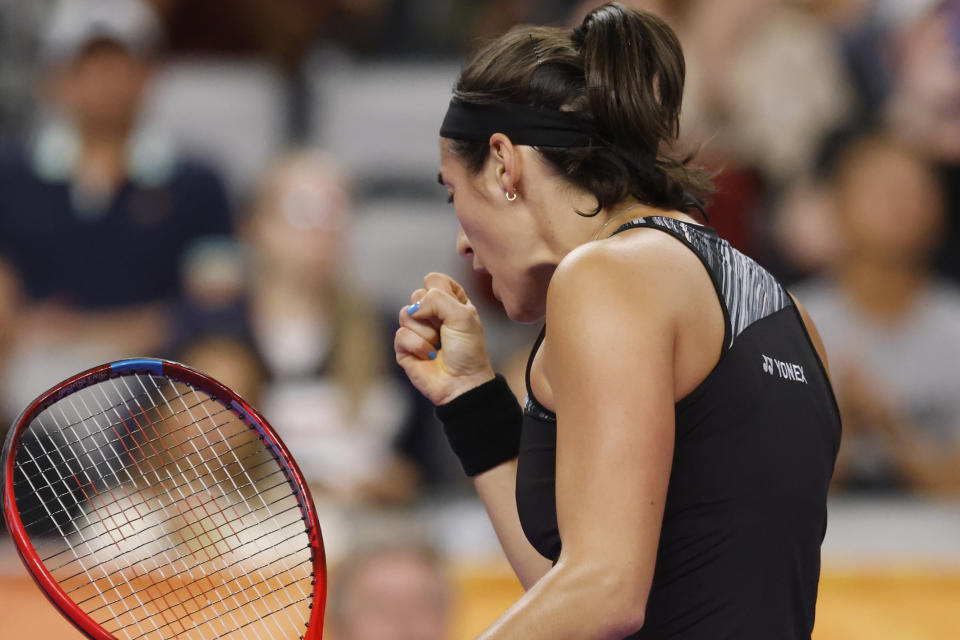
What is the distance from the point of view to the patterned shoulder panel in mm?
1177

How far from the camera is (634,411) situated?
1070 mm

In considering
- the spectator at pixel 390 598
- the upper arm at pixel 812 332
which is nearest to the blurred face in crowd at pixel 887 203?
the spectator at pixel 390 598

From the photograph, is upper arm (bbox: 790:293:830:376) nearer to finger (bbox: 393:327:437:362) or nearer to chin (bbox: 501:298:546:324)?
chin (bbox: 501:298:546:324)

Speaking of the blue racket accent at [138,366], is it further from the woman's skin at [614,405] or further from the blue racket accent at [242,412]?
the woman's skin at [614,405]

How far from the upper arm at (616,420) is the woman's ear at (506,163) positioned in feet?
0.75

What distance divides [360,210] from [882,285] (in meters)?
1.72

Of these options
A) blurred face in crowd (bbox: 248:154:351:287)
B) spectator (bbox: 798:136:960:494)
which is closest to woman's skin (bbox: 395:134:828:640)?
blurred face in crowd (bbox: 248:154:351:287)

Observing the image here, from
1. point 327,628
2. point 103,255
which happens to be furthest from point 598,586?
point 103,255

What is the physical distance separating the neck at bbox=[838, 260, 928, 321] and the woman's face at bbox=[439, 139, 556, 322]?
Answer: 2.58m

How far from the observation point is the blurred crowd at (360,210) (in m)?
3.48

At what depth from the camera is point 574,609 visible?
1.07 meters

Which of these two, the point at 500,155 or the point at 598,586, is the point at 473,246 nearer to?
the point at 500,155

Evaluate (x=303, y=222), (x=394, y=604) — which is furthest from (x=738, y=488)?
(x=303, y=222)

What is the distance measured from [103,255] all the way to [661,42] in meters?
2.89
